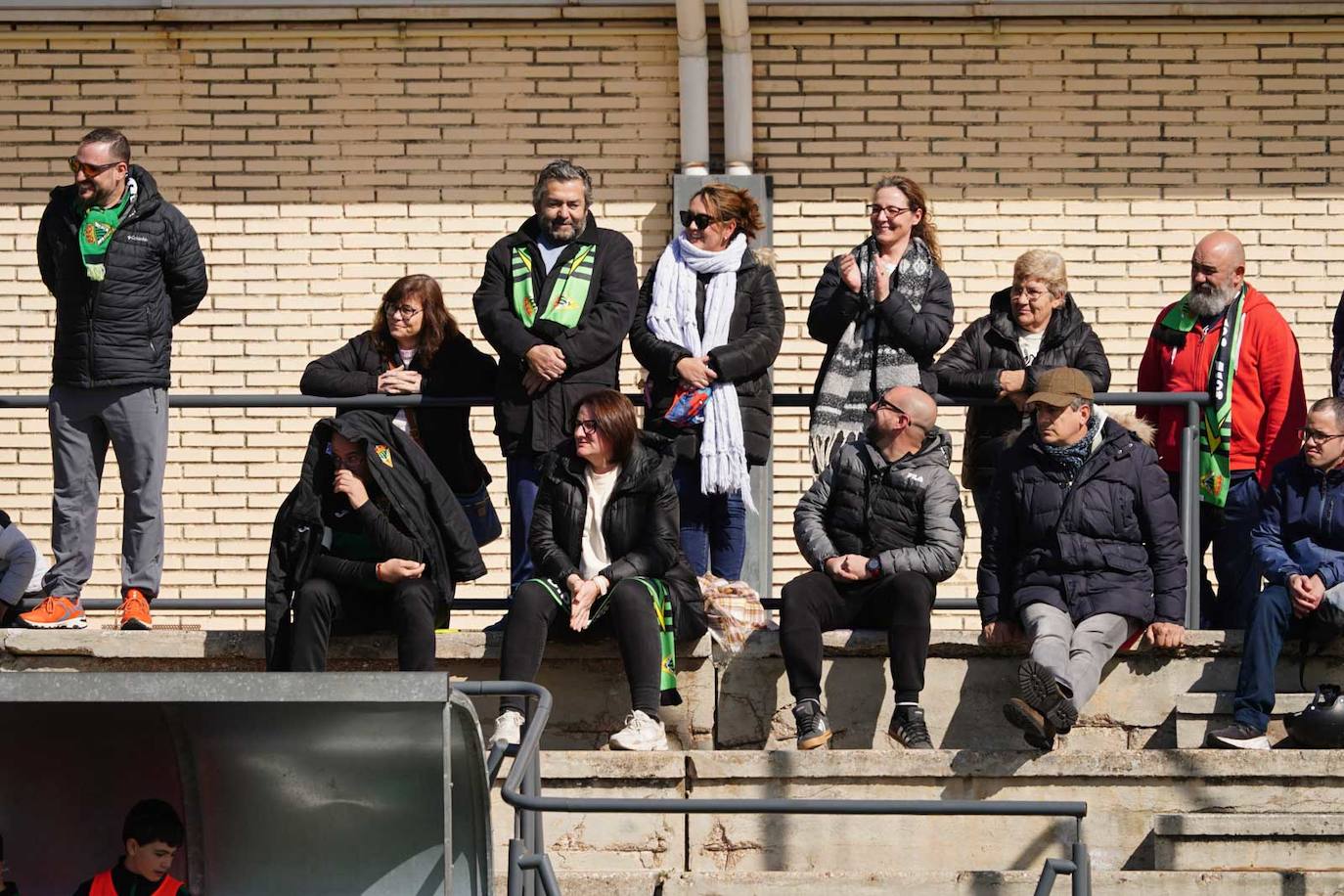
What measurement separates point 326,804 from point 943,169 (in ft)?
19.0

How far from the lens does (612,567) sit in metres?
8.59

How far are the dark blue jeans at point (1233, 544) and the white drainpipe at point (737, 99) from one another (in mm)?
3590

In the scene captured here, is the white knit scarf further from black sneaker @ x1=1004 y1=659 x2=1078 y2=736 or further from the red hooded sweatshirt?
the red hooded sweatshirt

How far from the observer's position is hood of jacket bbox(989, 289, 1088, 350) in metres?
9.35

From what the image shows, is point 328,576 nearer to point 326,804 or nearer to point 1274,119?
point 326,804

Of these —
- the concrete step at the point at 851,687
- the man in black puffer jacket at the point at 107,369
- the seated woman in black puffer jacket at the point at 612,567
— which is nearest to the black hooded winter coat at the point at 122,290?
the man in black puffer jacket at the point at 107,369

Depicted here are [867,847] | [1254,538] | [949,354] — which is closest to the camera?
[867,847]

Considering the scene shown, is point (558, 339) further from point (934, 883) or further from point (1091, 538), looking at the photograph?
point (934, 883)

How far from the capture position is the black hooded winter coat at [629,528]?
8633mm

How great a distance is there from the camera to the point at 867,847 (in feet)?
27.1

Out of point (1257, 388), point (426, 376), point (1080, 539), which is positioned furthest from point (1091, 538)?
point (426, 376)

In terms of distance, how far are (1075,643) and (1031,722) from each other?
0.50 m

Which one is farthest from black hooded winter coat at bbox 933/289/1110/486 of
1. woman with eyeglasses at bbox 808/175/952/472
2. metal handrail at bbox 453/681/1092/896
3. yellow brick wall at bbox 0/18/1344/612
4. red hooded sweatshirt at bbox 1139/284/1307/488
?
yellow brick wall at bbox 0/18/1344/612

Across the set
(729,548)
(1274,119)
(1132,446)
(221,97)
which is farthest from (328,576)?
(1274,119)
